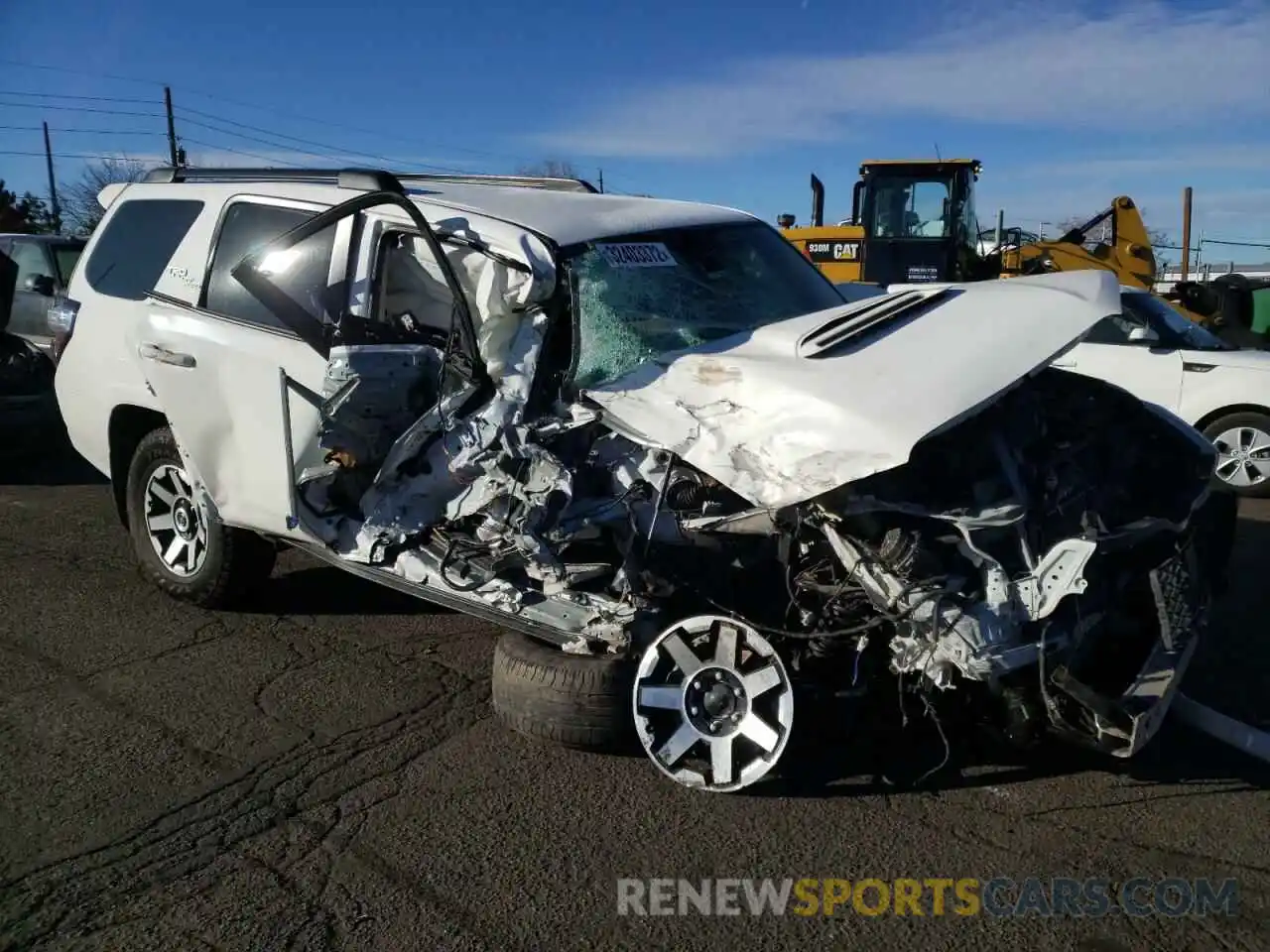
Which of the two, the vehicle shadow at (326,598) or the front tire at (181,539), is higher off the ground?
the front tire at (181,539)

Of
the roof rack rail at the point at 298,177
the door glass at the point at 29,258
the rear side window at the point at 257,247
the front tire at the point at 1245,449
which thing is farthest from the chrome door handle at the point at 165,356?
the front tire at the point at 1245,449

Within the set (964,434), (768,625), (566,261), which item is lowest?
(768,625)

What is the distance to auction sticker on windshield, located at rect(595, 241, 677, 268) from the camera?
4.43 meters

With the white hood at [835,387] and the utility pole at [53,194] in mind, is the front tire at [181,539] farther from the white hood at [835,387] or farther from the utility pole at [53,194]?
the utility pole at [53,194]

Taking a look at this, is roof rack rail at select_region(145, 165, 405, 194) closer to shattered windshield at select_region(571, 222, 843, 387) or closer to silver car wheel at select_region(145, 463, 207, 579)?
shattered windshield at select_region(571, 222, 843, 387)

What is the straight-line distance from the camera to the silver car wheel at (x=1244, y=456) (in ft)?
28.3

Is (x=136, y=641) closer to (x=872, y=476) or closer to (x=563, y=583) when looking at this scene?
(x=563, y=583)

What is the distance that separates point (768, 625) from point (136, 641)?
312 centimetres

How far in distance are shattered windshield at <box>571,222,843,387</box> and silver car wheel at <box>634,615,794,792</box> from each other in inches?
40.5

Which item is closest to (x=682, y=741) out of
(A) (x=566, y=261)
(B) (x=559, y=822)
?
(B) (x=559, y=822)

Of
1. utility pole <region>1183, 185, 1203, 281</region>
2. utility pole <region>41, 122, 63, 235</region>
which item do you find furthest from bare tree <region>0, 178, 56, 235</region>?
utility pole <region>1183, 185, 1203, 281</region>

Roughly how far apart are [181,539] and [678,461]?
310 cm

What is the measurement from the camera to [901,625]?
11.3 feet

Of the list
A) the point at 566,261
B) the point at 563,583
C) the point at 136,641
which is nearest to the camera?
the point at 563,583
